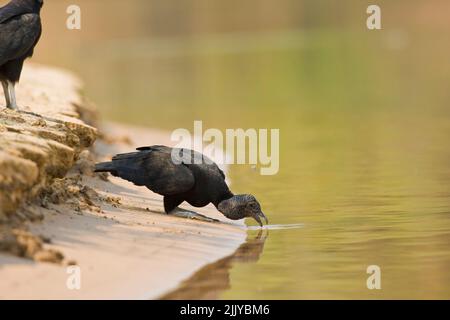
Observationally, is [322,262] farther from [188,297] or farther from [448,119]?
[448,119]

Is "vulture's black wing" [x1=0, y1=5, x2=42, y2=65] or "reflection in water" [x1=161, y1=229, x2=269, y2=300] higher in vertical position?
"vulture's black wing" [x1=0, y1=5, x2=42, y2=65]

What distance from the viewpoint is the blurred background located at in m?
9.97

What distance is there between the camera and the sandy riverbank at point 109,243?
8.47 meters

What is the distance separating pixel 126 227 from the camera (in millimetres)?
10547

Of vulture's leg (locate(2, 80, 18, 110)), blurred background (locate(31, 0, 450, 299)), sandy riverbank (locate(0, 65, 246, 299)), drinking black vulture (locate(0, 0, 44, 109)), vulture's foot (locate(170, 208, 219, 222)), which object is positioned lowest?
blurred background (locate(31, 0, 450, 299))

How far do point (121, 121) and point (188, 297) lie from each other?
16110 mm

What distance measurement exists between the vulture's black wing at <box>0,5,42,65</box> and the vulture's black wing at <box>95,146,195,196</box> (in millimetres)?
1571

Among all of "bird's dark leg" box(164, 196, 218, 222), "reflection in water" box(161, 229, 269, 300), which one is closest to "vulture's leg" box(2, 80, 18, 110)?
"bird's dark leg" box(164, 196, 218, 222)

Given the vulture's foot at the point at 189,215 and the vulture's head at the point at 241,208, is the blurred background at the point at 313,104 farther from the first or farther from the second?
the vulture's foot at the point at 189,215

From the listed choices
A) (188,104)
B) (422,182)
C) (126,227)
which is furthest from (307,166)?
(188,104)

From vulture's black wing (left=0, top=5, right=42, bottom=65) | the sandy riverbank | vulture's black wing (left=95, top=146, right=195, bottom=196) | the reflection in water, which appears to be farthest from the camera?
vulture's black wing (left=0, top=5, right=42, bottom=65)

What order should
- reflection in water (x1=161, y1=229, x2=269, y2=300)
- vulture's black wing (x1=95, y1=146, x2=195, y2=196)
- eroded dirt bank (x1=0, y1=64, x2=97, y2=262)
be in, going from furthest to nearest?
1. vulture's black wing (x1=95, y1=146, x2=195, y2=196)
2. eroded dirt bank (x1=0, y1=64, x2=97, y2=262)
3. reflection in water (x1=161, y1=229, x2=269, y2=300)

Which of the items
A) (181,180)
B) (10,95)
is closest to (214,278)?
(181,180)

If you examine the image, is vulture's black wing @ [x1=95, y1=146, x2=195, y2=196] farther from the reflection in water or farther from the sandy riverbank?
the reflection in water
